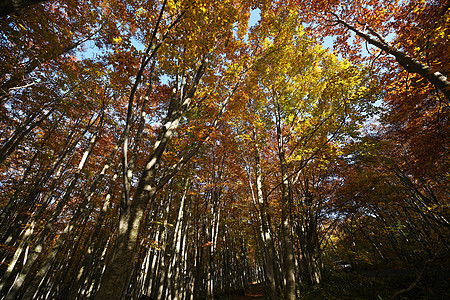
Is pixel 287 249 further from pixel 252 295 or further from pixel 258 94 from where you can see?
pixel 252 295

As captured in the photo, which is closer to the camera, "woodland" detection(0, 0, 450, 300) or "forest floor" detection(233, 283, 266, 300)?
"woodland" detection(0, 0, 450, 300)

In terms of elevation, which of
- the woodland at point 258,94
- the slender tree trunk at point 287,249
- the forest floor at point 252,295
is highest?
the woodland at point 258,94

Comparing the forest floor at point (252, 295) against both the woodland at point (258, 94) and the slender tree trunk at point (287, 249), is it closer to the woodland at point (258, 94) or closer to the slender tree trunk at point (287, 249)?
the woodland at point (258, 94)

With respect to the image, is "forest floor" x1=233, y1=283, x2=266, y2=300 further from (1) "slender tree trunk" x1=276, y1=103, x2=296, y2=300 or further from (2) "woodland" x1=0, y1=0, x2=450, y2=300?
(1) "slender tree trunk" x1=276, y1=103, x2=296, y2=300

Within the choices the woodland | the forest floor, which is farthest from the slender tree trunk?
the forest floor

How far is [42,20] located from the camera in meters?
5.91

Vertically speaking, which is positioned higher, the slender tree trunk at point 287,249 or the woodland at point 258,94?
the woodland at point 258,94

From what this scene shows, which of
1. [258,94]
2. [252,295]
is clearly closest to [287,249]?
[258,94]

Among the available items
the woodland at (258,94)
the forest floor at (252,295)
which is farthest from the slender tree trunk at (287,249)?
the forest floor at (252,295)

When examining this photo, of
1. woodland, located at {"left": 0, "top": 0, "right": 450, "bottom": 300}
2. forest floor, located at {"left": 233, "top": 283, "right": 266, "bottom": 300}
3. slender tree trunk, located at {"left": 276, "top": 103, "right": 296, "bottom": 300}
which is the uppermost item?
woodland, located at {"left": 0, "top": 0, "right": 450, "bottom": 300}

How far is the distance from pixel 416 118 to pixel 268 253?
25.7 ft

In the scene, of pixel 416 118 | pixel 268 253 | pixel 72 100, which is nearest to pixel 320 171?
pixel 416 118

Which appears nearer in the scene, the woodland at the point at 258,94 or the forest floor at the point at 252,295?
the woodland at the point at 258,94

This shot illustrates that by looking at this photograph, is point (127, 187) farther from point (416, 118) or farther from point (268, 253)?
point (416, 118)
